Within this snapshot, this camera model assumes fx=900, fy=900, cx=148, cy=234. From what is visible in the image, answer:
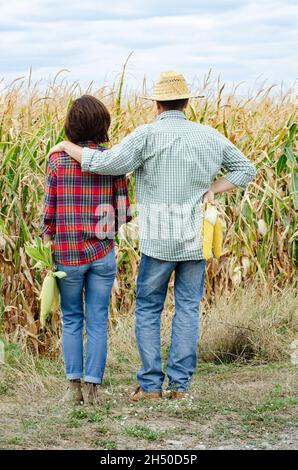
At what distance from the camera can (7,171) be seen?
280 inches

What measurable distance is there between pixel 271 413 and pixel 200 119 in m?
3.38

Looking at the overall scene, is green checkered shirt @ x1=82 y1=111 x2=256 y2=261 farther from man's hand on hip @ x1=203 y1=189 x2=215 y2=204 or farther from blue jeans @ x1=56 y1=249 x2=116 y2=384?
blue jeans @ x1=56 y1=249 x2=116 y2=384

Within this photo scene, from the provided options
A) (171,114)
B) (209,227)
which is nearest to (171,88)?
(171,114)

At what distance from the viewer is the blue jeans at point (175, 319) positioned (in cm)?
543

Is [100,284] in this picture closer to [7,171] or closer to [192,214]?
[192,214]

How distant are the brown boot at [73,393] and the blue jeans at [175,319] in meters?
0.40

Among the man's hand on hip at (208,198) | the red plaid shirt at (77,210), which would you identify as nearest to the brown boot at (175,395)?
the red plaid shirt at (77,210)

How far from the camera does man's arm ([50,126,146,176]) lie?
5.05 m

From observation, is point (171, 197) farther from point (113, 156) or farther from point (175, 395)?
point (175, 395)

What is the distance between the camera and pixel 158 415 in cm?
527

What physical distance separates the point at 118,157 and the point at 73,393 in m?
1.46

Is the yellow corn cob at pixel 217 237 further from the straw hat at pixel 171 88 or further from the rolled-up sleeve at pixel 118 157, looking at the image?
the straw hat at pixel 171 88

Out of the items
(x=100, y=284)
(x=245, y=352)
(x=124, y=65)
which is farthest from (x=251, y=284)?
(x=100, y=284)

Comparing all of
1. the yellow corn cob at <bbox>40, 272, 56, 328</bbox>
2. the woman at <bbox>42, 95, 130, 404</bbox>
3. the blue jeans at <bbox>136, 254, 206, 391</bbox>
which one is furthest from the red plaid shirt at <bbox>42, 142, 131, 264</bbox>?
the blue jeans at <bbox>136, 254, 206, 391</bbox>
